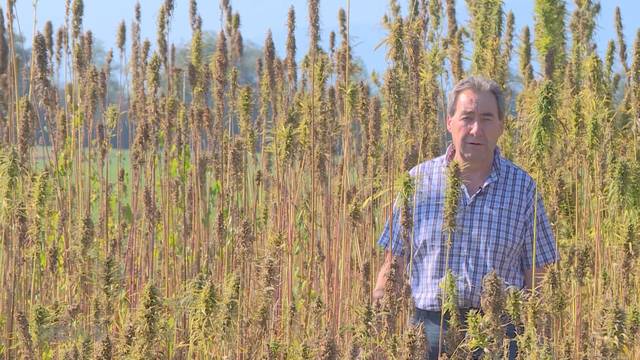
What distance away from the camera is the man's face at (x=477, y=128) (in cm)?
293

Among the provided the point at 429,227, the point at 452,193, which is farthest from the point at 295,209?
the point at 452,193

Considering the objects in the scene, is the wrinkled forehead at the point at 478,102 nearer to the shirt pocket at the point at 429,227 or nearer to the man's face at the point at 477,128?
the man's face at the point at 477,128

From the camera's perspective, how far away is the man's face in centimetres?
293

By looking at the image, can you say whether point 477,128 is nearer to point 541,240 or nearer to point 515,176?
point 515,176

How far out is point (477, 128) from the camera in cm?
293

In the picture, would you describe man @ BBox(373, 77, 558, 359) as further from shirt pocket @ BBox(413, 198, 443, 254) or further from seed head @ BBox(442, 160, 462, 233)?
seed head @ BBox(442, 160, 462, 233)

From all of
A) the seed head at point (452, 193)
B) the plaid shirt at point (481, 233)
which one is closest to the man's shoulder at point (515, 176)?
the plaid shirt at point (481, 233)

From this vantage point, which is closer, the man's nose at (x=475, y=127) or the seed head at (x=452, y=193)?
the seed head at (x=452, y=193)

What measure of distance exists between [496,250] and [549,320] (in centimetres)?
29

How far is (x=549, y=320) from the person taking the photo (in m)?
2.76

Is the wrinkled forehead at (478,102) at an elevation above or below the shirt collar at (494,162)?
above

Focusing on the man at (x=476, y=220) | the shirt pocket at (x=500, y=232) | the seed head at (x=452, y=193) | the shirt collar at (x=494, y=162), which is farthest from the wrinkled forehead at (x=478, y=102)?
the seed head at (x=452, y=193)

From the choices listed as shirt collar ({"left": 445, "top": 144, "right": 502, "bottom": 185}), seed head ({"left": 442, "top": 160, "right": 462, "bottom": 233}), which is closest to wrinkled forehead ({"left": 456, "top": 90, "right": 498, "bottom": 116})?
shirt collar ({"left": 445, "top": 144, "right": 502, "bottom": 185})

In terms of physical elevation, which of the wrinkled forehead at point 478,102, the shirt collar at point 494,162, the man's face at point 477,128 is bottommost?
the shirt collar at point 494,162
